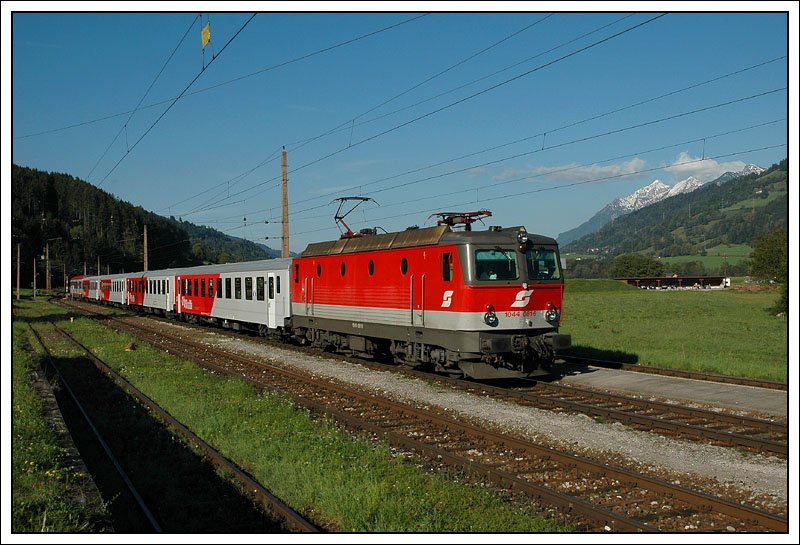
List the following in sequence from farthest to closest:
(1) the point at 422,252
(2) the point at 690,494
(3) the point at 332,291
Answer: (3) the point at 332,291, (1) the point at 422,252, (2) the point at 690,494

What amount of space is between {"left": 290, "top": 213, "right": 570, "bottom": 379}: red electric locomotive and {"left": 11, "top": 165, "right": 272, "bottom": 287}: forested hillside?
103147 millimetres

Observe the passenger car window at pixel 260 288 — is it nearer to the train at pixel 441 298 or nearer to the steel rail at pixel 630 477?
the train at pixel 441 298

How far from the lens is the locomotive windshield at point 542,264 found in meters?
16.1

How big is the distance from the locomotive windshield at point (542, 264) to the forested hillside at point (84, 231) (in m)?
106

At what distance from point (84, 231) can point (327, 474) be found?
14677 cm

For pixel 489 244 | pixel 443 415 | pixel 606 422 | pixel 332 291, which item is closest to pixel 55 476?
pixel 443 415

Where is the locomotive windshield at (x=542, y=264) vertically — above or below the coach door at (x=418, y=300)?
above

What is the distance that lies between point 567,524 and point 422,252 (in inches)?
385

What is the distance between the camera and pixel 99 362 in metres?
21.7

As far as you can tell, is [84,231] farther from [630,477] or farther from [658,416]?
[630,477]

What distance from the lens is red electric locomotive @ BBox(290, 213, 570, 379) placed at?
15.5 metres

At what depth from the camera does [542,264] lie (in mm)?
16359

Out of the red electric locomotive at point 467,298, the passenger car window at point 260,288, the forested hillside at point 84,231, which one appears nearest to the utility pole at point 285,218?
the passenger car window at point 260,288

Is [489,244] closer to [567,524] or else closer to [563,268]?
[563,268]
